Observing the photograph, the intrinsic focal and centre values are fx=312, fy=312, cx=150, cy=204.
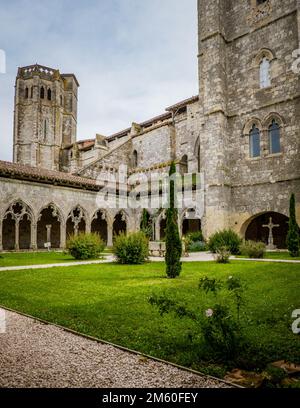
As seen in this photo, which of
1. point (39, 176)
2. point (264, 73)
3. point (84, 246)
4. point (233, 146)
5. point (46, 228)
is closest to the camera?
point (84, 246)

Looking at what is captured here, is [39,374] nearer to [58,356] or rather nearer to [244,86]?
[58,356]

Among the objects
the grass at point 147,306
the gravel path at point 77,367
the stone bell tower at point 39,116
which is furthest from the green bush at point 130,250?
the stone bell tower at point 39,116

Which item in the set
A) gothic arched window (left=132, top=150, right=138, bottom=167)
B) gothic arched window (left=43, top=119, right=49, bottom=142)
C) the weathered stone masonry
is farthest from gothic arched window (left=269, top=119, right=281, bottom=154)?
gothic arched window (left=43, top=119, right=49, bottom=142)

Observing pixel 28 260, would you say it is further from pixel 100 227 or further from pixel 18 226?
pixel 100 227

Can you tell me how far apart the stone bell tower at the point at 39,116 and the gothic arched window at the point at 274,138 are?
28.4m

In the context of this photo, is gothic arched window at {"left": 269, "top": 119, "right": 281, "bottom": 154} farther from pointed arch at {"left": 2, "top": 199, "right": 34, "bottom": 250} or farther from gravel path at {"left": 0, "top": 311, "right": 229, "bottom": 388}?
gravel path at {"left": 0, "top": 311, "right": 229, "bottom": 388}

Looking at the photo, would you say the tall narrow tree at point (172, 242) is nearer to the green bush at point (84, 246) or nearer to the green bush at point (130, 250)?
the green bush at point (130, 250)

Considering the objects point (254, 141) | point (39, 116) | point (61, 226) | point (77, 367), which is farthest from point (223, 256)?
point (39, 116)

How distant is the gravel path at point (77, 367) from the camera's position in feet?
8.79

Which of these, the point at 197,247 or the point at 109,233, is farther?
the point at 109,233

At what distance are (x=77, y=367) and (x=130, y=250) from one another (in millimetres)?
9448

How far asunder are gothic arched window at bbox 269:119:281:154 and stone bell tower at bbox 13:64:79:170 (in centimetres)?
2840

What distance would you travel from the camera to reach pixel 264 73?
1914 cm

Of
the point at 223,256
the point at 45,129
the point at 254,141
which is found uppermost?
the point at 45,129
